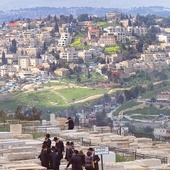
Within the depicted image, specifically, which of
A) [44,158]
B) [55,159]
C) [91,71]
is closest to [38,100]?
[91,71]

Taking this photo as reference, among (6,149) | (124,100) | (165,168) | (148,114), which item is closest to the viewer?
(165,168)

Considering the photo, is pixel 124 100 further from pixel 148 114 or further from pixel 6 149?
pixel 6 149

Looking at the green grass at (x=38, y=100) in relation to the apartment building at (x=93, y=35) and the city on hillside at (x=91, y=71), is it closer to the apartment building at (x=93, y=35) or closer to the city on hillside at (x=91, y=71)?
the city on hillside at (x=91, y=71)

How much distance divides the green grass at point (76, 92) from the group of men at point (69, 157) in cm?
9226

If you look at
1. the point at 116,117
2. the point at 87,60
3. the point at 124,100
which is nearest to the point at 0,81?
the point at 87,60

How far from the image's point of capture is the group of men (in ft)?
40.3

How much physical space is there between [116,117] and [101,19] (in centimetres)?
8512

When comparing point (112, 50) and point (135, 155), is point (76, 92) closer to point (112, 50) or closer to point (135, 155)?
point (112, 50)

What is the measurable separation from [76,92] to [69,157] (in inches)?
3737

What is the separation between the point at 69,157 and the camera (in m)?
13.1

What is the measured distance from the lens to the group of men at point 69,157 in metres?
12.3

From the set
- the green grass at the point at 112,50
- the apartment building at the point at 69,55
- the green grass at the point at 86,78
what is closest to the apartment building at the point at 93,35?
the green grass at the point at 112,50

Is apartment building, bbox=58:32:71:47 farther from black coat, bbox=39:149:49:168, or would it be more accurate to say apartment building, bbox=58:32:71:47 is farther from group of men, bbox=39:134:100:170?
black coat, bbox=39:149:49:168

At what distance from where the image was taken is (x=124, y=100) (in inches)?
4102
